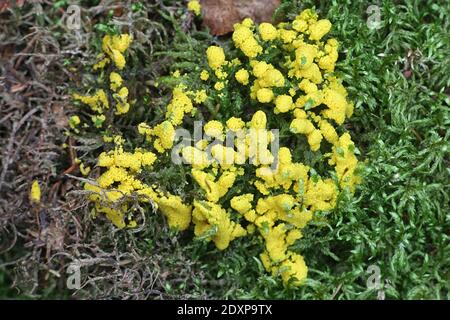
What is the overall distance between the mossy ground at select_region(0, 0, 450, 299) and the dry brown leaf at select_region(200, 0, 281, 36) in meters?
0.07

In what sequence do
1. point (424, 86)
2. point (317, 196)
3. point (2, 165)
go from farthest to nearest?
point (2, 165) → point (424, 86) → point (317, 196)

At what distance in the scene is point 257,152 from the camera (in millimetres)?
2299

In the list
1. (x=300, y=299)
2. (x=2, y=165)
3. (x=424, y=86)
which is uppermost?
(x=424, y=86)

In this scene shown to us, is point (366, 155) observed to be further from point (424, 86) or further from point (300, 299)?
point (300, 299)

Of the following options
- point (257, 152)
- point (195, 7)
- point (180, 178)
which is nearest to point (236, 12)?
point (195, 7)

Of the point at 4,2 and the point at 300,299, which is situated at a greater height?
the point at 4,2

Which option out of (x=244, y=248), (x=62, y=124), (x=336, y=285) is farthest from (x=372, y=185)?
(x=62, y=124)

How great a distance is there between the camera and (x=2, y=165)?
2654 mm

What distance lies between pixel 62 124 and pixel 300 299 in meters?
1.31

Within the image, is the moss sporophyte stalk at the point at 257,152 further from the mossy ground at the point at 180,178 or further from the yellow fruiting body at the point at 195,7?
the yellow fruiting body at the point at 195,7

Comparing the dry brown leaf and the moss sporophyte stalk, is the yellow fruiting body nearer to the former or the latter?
the dry brown leaf

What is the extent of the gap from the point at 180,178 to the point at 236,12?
80cm

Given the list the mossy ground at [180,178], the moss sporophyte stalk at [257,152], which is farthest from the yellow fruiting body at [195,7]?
the moss sporophyte stalk at [257,152]

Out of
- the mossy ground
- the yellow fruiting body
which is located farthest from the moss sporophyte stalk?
the yellow fruiting body
